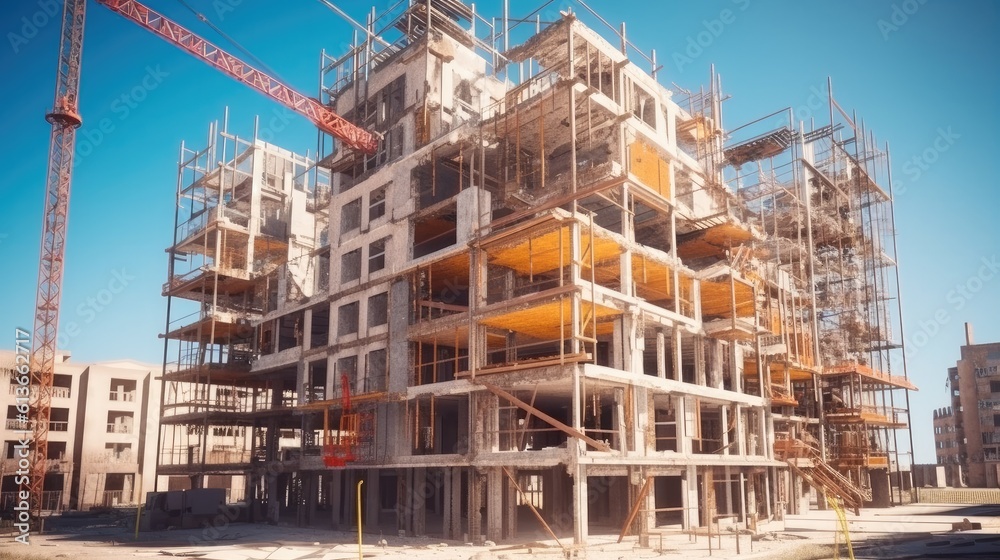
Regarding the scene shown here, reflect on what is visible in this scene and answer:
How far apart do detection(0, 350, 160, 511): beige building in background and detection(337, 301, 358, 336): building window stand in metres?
36.2

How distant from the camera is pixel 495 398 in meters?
29.0

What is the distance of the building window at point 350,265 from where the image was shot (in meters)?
39.2

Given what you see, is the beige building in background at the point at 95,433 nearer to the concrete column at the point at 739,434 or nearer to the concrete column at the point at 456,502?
the concrete column at the point at 456,502

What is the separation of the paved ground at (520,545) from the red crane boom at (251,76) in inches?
798

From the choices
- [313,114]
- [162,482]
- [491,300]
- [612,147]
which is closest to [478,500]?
[491,300]

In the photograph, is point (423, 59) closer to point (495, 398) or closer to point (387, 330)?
point (387, 330)

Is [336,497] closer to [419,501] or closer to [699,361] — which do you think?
[419,501]

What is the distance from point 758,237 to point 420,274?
17.7 meters

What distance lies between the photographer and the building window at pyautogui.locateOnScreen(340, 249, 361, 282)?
1545 inches

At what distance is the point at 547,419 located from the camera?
25078 mm

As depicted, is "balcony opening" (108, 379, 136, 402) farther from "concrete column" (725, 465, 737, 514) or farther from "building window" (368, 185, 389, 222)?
"concrete column" (725, 465, 737, 514)

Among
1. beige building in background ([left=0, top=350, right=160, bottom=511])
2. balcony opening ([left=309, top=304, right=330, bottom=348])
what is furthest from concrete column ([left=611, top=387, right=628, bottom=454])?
beige building in background ([left=0, top=350, right=160, bottom=511])

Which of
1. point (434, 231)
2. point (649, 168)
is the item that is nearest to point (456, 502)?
point (434, 231)

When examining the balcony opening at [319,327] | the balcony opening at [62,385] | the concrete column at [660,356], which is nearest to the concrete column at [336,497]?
the balcony opening at [319,327]
